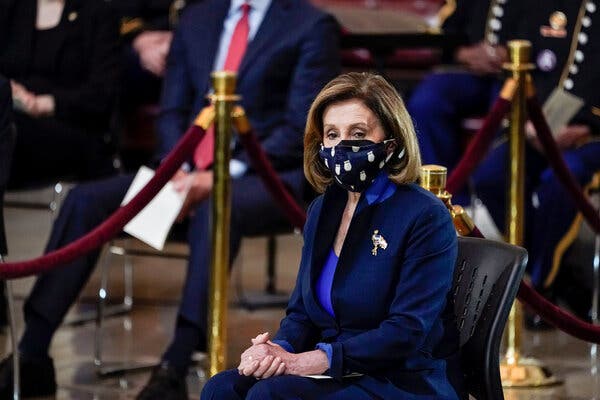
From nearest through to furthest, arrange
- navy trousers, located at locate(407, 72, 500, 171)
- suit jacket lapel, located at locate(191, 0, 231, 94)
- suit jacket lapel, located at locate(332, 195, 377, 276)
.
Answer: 1. suit jacket lapel, located at locate(332, 195, 377, 276)
2. suit jacket lapel, located at locate(191, 0, 231, 94)
3. navy trousers, located at locate(407, 72, 500, 171)

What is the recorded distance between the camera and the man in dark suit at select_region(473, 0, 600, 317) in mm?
6250

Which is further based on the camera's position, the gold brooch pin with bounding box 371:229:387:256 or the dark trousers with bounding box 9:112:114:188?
the dark trousers with bounding box 9:112:114:188

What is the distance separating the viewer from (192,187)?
5414 millimetres

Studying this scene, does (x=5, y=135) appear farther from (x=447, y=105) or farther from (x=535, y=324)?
(x=447, y=105)

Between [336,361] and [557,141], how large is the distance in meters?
3.45

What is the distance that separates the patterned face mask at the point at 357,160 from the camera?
3246 millimetres

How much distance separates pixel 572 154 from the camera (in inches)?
248

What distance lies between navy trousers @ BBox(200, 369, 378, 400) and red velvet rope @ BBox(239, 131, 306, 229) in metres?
1.80

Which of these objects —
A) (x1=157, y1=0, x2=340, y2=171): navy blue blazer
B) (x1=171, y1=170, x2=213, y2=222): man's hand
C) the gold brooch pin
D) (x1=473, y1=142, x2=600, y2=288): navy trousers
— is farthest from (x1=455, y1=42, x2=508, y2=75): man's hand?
the gold brooch pin

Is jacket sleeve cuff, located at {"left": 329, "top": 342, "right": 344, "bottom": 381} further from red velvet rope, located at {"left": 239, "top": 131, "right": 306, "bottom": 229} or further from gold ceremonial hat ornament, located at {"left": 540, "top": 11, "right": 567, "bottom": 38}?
gold ceremonial hat ornament, located at {"left": 540, "top": 11, "right": 567, "bottom": 38}

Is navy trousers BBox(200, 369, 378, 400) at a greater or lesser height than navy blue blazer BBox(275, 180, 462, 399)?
lesser

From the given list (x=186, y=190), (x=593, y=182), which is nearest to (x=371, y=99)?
(x=186, y=190)

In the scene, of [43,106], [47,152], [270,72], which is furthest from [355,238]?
[43,106]

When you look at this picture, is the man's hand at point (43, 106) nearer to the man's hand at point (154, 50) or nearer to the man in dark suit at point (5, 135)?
the man's hand at point (154, 50)
